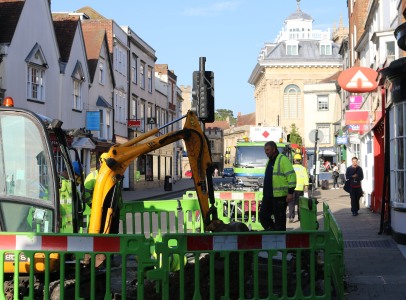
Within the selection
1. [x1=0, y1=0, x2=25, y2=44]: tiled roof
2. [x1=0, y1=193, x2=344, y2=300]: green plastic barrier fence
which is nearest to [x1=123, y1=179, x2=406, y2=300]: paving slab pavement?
[x1=0, y1=193, x2=344, y2=300]: green plastic barrier fence

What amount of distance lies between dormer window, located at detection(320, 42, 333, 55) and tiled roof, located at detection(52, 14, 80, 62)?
5950cm

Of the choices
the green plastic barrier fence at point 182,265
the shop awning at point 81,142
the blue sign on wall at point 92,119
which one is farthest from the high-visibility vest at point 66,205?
the blue sign on wall at point 92,119

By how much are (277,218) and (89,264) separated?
521 centimetres

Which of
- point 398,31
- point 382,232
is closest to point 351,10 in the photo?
point 382,232

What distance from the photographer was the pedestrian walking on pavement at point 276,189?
1164 centimetres

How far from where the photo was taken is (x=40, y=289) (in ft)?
22.9

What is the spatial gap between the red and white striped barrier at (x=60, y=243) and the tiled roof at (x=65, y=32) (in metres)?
28.9

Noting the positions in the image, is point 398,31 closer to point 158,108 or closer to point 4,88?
point 4,88

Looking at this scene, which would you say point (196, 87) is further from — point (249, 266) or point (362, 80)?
point (362, 80)

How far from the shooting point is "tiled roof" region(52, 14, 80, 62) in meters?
34.9

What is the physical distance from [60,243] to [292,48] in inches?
3397

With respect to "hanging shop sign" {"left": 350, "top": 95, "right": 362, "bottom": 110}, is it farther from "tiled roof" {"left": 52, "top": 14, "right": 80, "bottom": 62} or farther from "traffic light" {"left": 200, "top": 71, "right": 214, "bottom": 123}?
"traffic light" {"left": 200, "top": 71, "right": 214, "bottom": 123}

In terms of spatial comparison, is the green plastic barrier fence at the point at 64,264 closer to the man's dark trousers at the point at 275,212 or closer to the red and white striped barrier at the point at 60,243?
the red and white striped barrier at the point at 60,243

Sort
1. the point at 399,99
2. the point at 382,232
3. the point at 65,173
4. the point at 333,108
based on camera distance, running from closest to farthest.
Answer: the point at 65,173 < the point at 399,99 < the point at 382,232 < the point at 333,108
